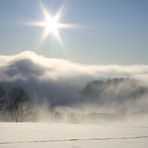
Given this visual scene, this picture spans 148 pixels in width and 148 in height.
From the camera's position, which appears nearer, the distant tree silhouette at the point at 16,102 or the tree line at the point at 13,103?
the tree line at the point at 13,103

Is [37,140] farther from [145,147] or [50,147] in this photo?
[145,147]

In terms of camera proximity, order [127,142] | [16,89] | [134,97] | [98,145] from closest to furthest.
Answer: [98,145], [127,142], [16,89], [134,97]

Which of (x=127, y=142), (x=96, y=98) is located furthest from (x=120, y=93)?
(x=127, y=142)

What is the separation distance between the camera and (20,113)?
4869cm

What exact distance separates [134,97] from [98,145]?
3011 inches

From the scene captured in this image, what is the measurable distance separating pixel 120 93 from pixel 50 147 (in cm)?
8578

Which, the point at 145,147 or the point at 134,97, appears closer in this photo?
the point at 145,147

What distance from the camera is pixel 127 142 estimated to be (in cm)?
696

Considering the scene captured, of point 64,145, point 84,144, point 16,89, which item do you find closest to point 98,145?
point 84,144

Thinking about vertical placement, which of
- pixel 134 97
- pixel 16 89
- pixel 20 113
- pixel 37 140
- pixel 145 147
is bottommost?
pixel 145 147

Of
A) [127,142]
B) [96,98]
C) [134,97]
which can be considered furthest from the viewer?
[96,98]

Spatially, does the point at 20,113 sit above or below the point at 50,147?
above

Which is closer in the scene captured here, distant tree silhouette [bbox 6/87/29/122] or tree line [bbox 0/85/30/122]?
tree line [bbox 0/85/30/122]

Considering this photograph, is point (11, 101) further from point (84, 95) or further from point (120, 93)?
point (120, 93)
